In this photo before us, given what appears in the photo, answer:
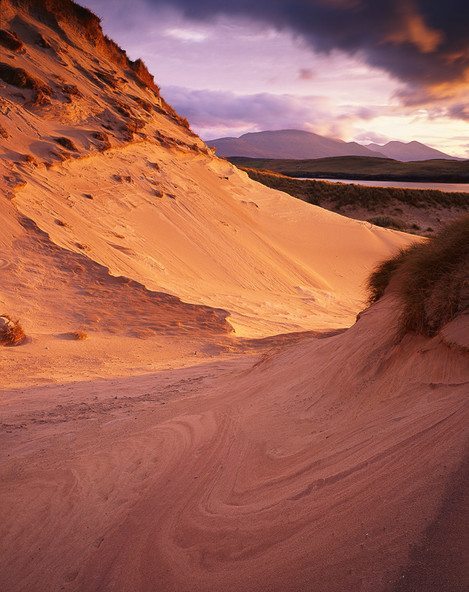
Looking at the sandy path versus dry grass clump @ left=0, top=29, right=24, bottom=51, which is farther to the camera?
dry grass clump @ left=0, top=29, right=24, bottom=51

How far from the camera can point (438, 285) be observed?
130 inches

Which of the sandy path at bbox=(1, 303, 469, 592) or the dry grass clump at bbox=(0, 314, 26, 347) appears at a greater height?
the sandy path at bbox=(1, 303, 469, 592)

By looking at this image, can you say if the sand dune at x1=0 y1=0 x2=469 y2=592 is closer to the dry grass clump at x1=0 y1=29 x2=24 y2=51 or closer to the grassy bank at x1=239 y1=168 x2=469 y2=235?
the dry grass clump at x1=0 y1=29 x2=24 y2=51

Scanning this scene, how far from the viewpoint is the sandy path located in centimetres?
185

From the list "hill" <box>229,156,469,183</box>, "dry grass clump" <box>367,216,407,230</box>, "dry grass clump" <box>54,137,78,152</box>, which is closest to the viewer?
"dry grass clump" <box>54,137,78,152</box>

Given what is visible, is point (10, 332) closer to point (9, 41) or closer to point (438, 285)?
point (438, 285)

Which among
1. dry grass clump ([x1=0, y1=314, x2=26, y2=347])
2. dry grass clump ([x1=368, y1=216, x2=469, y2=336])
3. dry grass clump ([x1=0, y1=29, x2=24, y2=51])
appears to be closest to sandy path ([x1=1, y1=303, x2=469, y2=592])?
dry grass clump ([x1=368, y1=216, x2=469, y2=336])

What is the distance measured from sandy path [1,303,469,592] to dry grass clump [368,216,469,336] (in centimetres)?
20

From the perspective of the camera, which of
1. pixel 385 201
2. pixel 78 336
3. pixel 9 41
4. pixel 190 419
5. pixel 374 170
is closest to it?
A: pixel 190 419

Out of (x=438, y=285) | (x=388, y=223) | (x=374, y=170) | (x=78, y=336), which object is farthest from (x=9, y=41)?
(x=374, y=170)

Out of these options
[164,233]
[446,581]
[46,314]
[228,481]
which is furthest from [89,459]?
[164,233]

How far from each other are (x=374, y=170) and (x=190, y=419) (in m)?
82.4

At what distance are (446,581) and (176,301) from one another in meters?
7.29

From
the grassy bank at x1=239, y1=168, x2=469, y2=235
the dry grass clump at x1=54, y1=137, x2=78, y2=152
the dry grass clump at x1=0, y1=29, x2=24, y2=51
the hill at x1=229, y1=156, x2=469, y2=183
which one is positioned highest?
the hill at x1=229, y1=156, x2=469, y2=183
